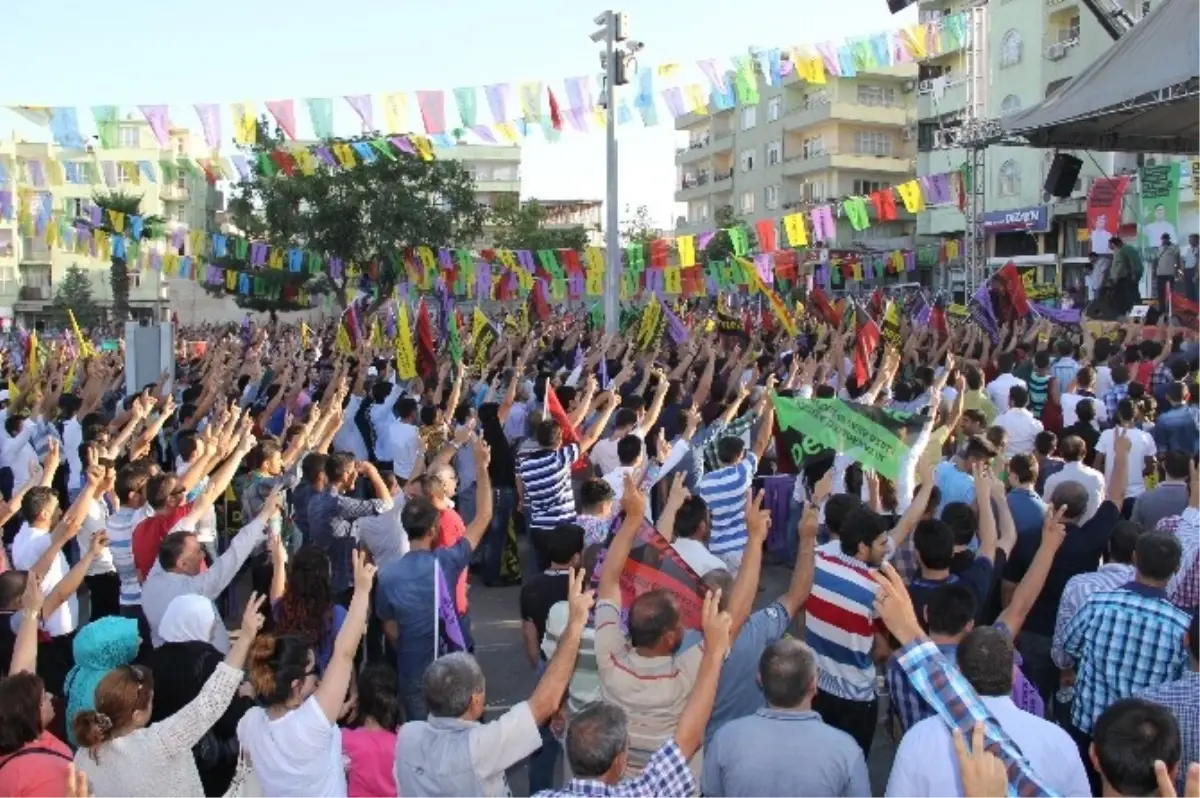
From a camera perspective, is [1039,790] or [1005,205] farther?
[1005,205]

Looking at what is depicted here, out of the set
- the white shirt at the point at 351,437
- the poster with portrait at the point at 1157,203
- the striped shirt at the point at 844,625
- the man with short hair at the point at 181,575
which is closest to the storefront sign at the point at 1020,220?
the poster with portrait at the point at 1157,203

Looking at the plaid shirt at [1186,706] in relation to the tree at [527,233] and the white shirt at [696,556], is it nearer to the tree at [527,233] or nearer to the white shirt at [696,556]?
the white shirt at [696,556]

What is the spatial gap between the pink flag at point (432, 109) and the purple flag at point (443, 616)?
14458mm

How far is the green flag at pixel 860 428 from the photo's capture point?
6.61m

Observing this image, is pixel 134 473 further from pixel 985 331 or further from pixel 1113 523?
pixel 985 331

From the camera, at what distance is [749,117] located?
60.7 m

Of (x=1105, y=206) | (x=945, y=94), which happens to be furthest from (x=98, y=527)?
(x=945, y=94)

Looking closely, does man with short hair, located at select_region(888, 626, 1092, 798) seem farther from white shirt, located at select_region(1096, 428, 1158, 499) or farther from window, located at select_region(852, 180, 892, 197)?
window, located at select_region(852, 180, 892, 197)

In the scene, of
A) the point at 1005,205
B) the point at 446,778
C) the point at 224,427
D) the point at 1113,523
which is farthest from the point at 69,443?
the point at 1005,205

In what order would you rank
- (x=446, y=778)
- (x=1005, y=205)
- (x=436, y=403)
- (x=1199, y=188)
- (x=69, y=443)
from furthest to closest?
1. (x=1005, y=205)
2. (x=1199, y=188)
3. (x=436, y=403)
4. (x=69, y=443)
5. (x=446, y=778)

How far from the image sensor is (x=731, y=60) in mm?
19391

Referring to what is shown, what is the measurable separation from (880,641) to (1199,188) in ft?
78.1

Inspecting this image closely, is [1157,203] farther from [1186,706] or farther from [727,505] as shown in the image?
[1186,706]

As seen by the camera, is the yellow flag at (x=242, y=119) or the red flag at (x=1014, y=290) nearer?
the red flag at (x=1014, y=290)
